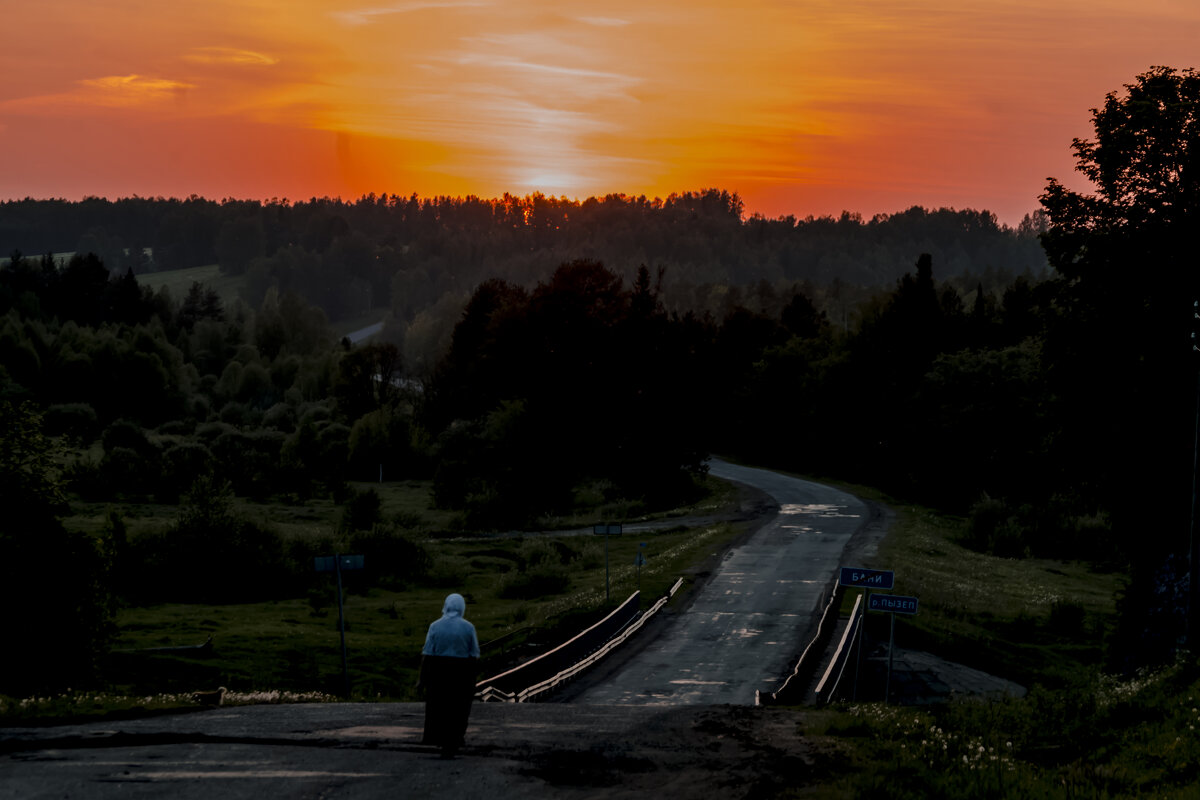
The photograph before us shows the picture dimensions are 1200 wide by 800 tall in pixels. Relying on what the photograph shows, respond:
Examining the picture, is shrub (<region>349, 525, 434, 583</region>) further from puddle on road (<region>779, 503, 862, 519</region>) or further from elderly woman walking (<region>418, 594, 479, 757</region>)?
elderly woman walking (<region>418, 594, 479, 757</region>)

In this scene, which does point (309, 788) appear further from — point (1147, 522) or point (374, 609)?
point (374, 609)

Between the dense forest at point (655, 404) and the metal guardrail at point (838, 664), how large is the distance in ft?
26.3

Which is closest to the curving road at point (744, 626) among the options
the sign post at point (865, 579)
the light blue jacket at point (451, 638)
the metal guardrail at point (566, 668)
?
the metal guardrail at point (566, 668)

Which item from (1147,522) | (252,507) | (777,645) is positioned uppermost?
(1147,522)

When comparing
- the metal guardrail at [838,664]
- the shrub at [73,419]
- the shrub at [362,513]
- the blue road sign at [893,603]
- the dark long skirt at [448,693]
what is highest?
the dark long skirt at [448,693]

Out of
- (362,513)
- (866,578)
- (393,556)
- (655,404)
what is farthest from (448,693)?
(655,404)

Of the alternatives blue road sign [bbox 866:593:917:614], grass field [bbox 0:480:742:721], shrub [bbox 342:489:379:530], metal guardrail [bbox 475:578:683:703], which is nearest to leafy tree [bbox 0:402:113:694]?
grass field [bbox 0:480:742:721]

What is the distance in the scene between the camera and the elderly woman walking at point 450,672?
1318 centimetres

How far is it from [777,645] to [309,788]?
71.8ft

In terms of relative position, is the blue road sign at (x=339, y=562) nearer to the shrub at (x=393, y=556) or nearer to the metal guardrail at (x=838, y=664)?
the metal guardrail at (x=838, y=664)

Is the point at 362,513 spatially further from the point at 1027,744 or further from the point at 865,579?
the point at 1027,744

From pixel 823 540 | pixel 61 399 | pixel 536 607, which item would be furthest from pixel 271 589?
pixel 61 399

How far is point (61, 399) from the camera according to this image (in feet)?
430

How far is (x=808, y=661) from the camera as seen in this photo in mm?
28656
